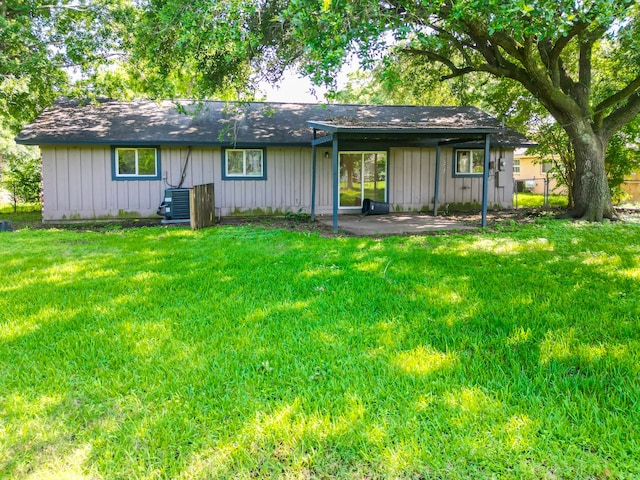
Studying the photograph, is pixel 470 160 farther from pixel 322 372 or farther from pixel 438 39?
pixel 322 372

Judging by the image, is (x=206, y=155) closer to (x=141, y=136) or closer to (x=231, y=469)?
(x=141, y=136)

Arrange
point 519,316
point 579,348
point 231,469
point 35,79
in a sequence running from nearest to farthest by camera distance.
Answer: point 231,469
point 579,348
point 519,316
point 35,79

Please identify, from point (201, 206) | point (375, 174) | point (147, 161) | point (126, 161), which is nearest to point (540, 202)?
point (375, 174)

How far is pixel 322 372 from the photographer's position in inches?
112

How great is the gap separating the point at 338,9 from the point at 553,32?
9.40 feet

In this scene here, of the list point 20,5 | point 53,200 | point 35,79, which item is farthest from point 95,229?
point 20,5

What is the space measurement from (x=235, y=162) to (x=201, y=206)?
2.98 metres

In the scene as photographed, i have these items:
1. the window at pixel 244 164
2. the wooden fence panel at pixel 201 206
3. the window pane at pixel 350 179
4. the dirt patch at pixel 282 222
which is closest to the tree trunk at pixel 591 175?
the dirt patch at pixel 282 222

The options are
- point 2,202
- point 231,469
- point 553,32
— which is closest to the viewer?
point 231,469

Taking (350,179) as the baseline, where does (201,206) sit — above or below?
below

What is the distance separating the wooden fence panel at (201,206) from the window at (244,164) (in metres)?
1.80

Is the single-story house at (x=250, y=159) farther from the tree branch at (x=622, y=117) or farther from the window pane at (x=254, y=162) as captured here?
the tree branch at (x=622, y=117)

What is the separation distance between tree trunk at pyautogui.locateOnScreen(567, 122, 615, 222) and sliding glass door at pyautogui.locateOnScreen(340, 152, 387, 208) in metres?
5.07

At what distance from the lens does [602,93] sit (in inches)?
551
